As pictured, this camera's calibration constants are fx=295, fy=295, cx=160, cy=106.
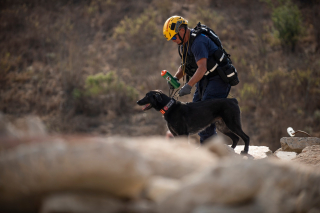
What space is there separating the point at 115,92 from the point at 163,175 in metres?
9.87

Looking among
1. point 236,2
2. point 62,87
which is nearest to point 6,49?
point 62,87

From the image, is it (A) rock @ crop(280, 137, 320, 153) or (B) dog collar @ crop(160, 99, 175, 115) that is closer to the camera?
(B) dog collar @ crop(160, 99, 175, 115)

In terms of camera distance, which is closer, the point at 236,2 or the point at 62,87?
the point at 62,87

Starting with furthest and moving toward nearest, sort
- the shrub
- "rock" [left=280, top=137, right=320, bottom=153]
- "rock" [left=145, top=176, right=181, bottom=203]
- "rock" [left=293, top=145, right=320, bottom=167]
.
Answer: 1. the shrub
2. "rock" [left=280, top=137, right=320, bottom=153]
3. "rock" [left=293, top=145, right=320, bottom=167]
4. "rock" [left=145, top=176, right=181, bottom=203]

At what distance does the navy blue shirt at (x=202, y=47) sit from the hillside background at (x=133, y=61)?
18.4 feet

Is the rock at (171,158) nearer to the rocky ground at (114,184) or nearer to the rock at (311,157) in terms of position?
the rocky ground at (114,184)

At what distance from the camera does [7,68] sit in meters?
12.6

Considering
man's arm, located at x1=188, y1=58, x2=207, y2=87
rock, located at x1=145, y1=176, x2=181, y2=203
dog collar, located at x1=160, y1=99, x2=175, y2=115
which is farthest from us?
dog collar, located at x1=160, y1=99, x2=175, y2=115

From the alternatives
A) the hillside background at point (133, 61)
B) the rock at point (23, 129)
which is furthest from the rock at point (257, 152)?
the hillside background at point (133, 61)

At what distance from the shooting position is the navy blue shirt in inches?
190

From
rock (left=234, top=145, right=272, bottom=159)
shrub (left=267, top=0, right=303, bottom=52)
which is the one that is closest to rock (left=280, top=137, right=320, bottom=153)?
rock (left=234, top=145, right=272, bottom=159)

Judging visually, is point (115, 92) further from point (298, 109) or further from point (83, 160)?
point (83, 160)

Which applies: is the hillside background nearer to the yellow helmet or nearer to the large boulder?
the yellow helmet

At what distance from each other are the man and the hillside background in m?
5.11
